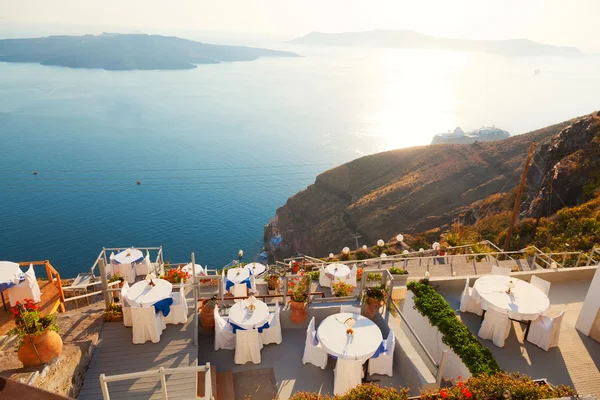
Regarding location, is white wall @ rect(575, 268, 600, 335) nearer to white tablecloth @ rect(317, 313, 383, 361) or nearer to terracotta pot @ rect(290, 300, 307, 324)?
white tablecloth @ rect(317, 313, 383, 361)

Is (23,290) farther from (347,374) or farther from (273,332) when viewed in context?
(347,374)

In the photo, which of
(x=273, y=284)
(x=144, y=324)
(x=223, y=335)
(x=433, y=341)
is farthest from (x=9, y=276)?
(x=433, y=341)

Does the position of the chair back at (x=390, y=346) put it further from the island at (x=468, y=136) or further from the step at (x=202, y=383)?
the island at (x=468, y=136)

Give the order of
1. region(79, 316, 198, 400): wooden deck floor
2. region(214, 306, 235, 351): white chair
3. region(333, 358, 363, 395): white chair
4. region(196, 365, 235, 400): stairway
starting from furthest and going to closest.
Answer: region(214, 306, 235, 351): white chair, region(333, 358, 363, 395): white chair, region(196, 365, 235, 400): stairway, region(79, 316, 198, 400): wooden deck floor

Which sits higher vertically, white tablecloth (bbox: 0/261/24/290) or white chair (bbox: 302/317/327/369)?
white tablecloth (bbox: 0/261/24/290)

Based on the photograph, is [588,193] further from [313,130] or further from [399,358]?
[313,130]

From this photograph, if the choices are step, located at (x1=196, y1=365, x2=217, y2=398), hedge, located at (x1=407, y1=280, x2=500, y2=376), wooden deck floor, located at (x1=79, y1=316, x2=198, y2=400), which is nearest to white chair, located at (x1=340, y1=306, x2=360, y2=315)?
hedge, located at (x1=407, y1=280, x2=500, y2=376)

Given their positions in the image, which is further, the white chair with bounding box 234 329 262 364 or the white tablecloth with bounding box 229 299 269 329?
the white chair with bounding box 234 329 262 364
